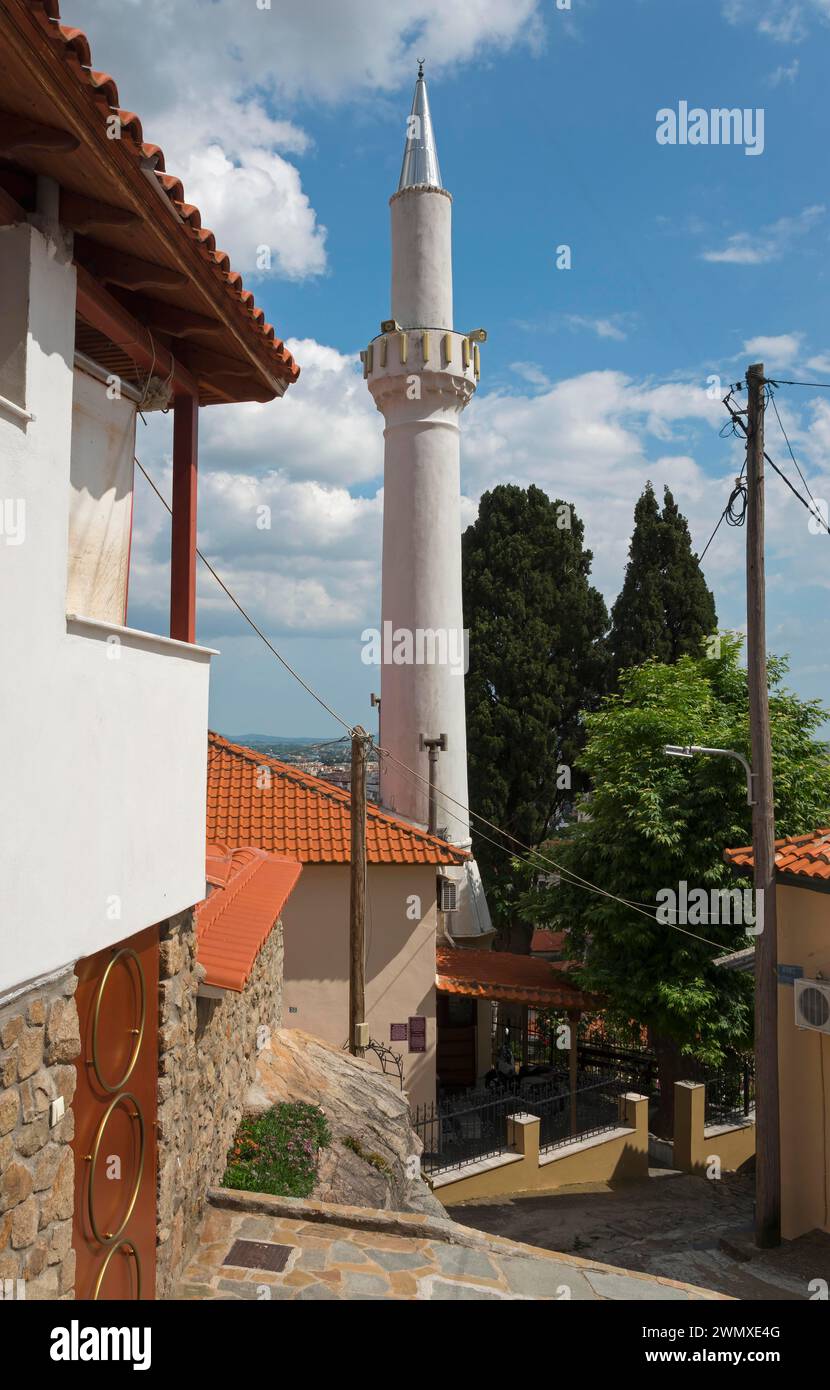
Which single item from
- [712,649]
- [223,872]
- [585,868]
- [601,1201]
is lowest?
[601,1201]

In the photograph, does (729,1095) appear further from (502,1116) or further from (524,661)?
(524,661)

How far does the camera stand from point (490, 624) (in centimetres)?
2986

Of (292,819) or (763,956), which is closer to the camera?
(763,956)

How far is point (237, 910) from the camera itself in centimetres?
875

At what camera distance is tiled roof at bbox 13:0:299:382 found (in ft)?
10.6

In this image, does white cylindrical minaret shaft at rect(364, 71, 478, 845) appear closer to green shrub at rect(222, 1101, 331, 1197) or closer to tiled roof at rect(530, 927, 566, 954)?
tiled roof at rect(530, 927, 566, 954)

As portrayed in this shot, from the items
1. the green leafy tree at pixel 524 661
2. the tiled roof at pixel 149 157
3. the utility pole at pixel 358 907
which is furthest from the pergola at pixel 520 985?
the tiled roof at pixel 149 157

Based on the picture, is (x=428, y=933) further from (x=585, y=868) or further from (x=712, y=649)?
(x=712, y=649)

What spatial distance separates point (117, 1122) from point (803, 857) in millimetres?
10258

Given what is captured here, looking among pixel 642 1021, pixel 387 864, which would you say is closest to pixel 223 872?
pixel 387 864

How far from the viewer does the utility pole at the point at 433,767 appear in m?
22.6

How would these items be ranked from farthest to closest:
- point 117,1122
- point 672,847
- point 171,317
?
1. point 672,847
2. point 171,317
3. point 117,1122

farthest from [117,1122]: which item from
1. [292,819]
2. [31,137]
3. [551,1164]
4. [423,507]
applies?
[423,507]
